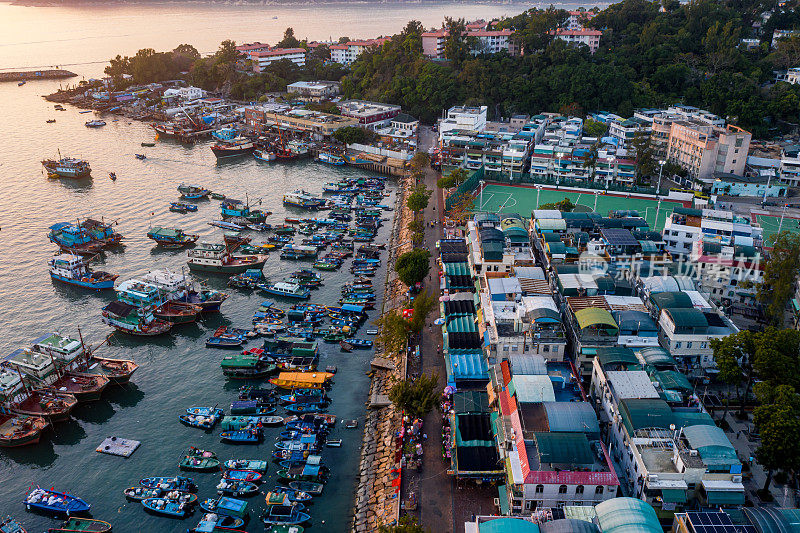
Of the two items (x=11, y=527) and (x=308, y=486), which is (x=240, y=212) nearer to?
(x=308, y=486)

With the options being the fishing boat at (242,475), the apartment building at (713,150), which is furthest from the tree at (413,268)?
the apartment building at (713,150)

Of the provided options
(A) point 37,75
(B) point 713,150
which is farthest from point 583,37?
(A) point 37,75

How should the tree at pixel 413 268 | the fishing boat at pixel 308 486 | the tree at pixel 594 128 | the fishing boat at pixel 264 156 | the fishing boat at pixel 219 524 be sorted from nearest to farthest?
1. the fishing boat at pixel 219 524
2. the fishing boat at pixel 308 486
3. the tree at pixel 413 268
4. the tree at pixel 594 128
5. the fishing boat at pixel 264 156

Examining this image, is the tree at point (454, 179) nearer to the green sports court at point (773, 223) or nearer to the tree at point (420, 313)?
the tree at point (420, 313)

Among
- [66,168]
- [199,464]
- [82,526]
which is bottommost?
[82,526]

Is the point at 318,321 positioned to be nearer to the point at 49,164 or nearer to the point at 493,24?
the point at 49,164

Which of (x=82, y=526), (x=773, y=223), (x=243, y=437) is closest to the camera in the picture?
(x=82, y=526)
